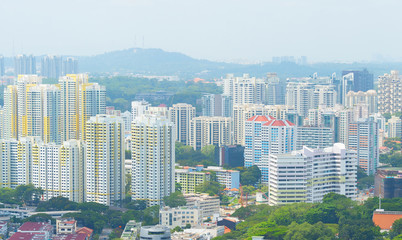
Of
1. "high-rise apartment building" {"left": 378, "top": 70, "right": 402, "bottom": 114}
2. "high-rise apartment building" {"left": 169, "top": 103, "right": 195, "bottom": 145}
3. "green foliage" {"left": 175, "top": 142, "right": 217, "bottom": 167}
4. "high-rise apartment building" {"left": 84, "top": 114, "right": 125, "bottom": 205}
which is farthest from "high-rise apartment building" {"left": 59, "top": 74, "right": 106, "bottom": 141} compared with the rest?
"high-rise apartment building" {"left": 378, "top": 70, "right": 402, "bottom": 114}

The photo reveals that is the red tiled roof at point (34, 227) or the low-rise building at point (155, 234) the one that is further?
the red tiled roof at point (34, 227)

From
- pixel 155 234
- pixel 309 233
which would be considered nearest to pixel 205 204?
pixel 155 234

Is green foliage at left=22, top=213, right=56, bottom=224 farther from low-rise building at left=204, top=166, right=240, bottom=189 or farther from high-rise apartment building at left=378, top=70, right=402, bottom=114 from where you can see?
high-rise apartment building at left=378, top=70, right=402, bottom=114

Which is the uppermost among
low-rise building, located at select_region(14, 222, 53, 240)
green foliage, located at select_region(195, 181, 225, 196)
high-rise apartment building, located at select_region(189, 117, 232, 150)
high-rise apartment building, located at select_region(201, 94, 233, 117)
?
high-rise apartment building, located at select_region(201, 94, 233, 117)

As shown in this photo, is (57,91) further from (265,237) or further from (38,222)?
(265,237)

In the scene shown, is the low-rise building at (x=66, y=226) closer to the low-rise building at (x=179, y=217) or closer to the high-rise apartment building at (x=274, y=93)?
the low-rise building at (x=179, y=217)

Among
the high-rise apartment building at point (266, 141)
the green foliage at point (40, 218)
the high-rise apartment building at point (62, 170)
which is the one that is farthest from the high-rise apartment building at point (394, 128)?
the green foliage at point (40, 218)
